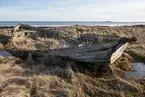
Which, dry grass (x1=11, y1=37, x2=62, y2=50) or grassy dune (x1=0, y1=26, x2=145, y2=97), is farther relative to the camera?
dry grass (x1=11, y1=37, x2=62, y2=50)

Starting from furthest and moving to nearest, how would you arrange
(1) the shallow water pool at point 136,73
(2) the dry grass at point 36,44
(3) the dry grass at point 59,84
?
(2) the dry grass at point 36,44 < (1) the shallow water pool at point 136,73 < (3) the dry grass at point 59,84

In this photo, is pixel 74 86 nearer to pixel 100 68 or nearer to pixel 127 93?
pixel 127 93

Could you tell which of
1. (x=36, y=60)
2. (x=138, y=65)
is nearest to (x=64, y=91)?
(x=36, y=60)

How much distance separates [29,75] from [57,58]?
213cm

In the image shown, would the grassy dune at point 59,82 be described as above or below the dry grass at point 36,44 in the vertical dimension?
below

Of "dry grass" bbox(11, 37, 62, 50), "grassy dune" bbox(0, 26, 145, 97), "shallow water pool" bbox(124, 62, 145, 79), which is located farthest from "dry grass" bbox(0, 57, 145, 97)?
"dry grass" bbox(11, 37, 62, 50)

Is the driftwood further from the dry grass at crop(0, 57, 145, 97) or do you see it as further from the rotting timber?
the dry grass at crop(0, 57, 145, 97)

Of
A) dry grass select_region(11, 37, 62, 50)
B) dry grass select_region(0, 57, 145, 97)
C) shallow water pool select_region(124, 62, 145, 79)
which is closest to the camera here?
dry grass select_region(0, 57, 145, 97)

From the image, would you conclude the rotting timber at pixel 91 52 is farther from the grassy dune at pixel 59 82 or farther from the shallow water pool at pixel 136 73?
the shallow water pool at pixel 136 73

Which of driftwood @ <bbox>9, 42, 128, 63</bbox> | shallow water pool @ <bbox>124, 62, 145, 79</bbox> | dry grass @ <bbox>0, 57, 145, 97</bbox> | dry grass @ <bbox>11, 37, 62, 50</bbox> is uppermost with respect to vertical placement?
Result: driftwood @ <bbox>9, 42, 128, 63</bbox>

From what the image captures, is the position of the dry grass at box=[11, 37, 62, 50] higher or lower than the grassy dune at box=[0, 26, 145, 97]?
higher

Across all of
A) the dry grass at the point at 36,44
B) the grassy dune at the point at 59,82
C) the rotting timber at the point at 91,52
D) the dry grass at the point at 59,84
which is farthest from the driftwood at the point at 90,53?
the dry grass at the point at 36,44

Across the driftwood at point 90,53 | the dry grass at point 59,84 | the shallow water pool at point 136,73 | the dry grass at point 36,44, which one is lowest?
the shallow water pool at point 136,73

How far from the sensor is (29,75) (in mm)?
9594
